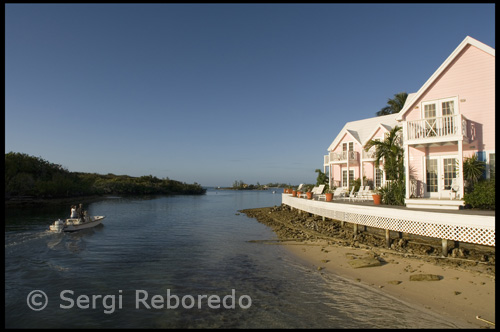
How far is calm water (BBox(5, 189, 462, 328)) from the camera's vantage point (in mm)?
7465

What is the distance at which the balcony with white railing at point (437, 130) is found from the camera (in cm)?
1476

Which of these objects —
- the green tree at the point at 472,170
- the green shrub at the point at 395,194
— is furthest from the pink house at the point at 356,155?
the green tree at the point at 472,170

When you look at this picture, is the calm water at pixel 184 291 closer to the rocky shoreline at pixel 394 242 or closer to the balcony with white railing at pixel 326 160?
the rocky shoreline at pixel 394 242

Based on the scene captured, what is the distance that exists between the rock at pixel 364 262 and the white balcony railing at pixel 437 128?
8352mm

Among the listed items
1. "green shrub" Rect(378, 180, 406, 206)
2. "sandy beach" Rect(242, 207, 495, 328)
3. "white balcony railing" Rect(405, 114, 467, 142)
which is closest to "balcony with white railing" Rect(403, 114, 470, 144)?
"white balcony railing" Rect(405, 114, 467, 142)

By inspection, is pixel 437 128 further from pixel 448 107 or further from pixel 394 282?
pixel 394 282

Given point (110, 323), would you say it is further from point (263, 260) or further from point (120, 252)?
point (120, 252)

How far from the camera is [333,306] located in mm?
8156

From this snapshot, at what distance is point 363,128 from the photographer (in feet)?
105

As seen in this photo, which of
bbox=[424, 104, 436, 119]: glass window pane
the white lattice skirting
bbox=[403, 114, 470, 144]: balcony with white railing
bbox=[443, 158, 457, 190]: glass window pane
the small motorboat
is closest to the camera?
the white lattice skirting

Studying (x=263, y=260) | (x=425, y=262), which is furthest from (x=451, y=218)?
(x=263, y=260)

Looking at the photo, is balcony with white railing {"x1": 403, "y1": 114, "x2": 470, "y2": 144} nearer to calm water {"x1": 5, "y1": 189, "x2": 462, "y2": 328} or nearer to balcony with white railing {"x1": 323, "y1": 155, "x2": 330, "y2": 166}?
calm water {"x1": 5, "y1": 189, "x2": 462, "y2": 328}

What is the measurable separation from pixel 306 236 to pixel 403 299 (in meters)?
9.78

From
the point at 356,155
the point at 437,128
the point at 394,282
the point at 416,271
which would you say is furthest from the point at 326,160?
the point at 394,282
